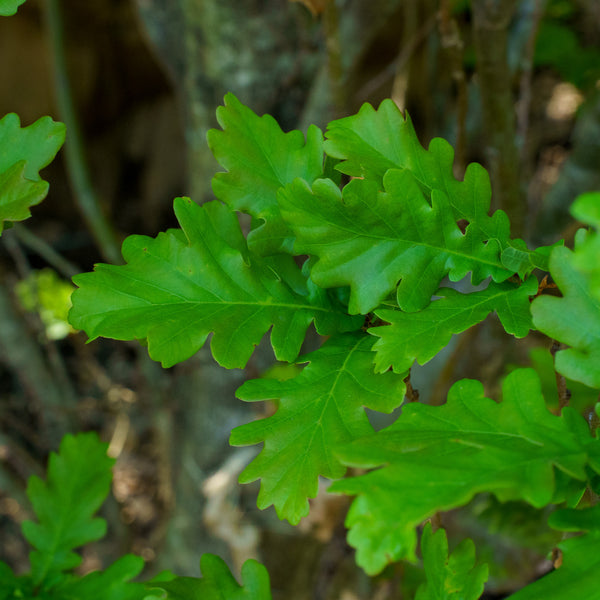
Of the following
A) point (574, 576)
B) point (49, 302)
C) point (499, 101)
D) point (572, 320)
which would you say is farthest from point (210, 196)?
point (574, 576)

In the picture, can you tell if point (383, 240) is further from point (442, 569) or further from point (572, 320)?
point (442, 569)

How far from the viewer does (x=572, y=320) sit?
1.91 feet

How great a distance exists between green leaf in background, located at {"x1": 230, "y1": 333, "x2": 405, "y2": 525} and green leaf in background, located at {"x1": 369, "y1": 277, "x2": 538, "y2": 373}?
4 cm

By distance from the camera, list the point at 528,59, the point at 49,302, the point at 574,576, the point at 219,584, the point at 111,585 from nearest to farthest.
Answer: the point at 574,576 < the point at 219,584 < the point at 111,585 < the point at 528,59 < the point at 49,302

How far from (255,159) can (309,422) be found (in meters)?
0.31

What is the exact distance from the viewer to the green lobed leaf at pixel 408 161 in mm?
684

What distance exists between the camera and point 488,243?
0.68 meters

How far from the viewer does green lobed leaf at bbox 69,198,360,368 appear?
2.16 ft

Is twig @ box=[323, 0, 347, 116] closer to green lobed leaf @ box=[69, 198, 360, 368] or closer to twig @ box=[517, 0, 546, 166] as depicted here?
twig @ box=[517, 0, 546, 166]

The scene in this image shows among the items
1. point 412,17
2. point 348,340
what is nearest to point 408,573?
point 348,340

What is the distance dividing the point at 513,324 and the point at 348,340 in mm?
183

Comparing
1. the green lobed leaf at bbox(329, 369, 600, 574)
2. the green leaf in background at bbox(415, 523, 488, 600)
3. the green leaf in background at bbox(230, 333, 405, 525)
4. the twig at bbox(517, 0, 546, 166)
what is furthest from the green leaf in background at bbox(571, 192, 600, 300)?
the twig at bbox(517, 0, 546, 166)

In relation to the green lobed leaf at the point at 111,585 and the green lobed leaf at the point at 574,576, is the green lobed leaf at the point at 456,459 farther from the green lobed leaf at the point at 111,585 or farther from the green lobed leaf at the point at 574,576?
the green lobed leaf at the point at 111,585

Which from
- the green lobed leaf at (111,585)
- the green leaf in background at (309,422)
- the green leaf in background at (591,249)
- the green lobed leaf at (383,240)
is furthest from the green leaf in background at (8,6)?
the green lobed leaf at (111,585)
